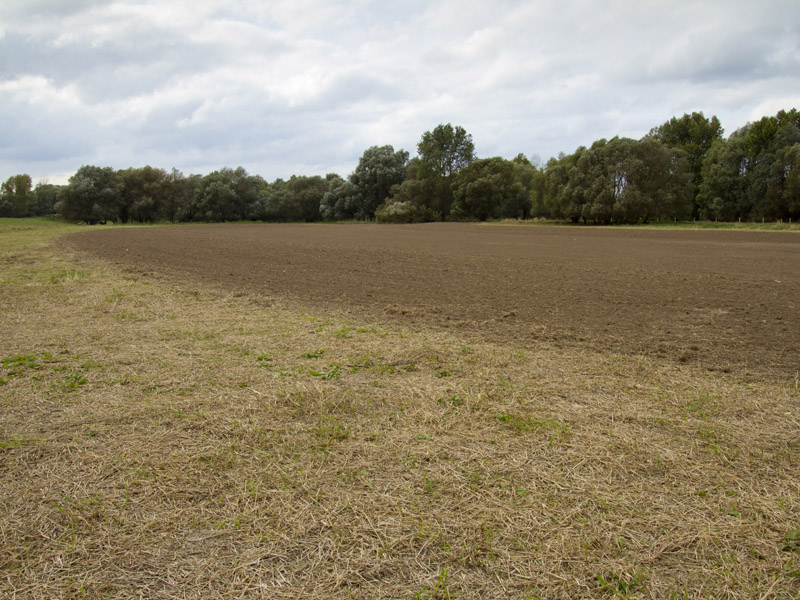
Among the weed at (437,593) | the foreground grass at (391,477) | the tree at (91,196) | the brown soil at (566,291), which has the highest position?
the tree at (91,196)

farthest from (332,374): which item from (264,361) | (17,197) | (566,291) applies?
(17,197)

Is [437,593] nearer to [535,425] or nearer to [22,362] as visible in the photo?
[535,425]

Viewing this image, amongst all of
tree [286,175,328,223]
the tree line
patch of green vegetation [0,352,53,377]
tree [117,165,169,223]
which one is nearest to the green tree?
the tree line

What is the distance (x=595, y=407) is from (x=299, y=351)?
4682mm

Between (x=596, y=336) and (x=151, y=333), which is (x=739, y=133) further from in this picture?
(x=151, y=333)

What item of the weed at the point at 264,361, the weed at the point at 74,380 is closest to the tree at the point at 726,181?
the weed at the point at 264,361

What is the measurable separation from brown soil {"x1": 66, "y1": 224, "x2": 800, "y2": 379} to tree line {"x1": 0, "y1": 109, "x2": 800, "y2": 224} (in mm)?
35480

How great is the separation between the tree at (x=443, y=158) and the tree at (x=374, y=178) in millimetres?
5325

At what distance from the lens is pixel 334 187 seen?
325ft

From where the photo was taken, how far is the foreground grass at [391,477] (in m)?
3.14

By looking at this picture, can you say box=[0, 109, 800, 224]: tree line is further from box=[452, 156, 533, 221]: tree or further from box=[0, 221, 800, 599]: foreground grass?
box=[0, 221, 800, 599]: foreground grass

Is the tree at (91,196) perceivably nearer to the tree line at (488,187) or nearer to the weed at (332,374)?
the tree line at (488,187)

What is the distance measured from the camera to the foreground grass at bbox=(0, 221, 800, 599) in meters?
3.14

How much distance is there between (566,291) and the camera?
1459 centimetres
